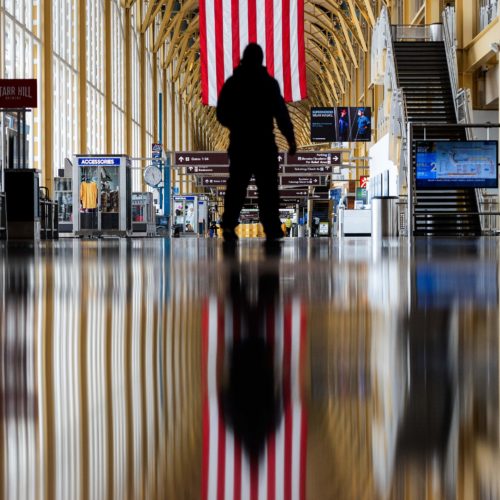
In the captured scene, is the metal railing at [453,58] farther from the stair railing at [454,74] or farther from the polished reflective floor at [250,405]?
the polished reflective floor at [250,405]

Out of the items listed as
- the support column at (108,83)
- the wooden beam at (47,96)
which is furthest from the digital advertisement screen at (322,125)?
the wooden beam at (47,96)

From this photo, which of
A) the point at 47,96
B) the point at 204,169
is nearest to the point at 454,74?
the point at 204,169

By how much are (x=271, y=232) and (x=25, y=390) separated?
7.69 metres

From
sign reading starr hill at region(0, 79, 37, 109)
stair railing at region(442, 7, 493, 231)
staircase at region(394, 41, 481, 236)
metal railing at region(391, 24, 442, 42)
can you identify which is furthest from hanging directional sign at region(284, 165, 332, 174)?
sign reading starr hill at region(0, 79, 37, 109)

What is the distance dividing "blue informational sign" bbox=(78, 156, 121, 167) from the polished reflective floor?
22194 millimetres

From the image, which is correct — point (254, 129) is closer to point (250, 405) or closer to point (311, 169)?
point (250, 405)

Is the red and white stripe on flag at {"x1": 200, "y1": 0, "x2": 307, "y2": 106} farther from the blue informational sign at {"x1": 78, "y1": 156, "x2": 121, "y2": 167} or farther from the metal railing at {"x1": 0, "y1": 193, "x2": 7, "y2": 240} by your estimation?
the blue informational sign at {"x1": 78, "y1": 156, "x2": 121, "y2": 167}

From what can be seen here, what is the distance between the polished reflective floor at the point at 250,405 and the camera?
603mm

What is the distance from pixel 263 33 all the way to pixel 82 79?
14956 mm

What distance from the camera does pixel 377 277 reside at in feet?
10.6

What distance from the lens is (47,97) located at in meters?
24.7

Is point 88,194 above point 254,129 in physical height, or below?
above

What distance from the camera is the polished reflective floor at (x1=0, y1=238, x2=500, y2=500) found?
0.60 m

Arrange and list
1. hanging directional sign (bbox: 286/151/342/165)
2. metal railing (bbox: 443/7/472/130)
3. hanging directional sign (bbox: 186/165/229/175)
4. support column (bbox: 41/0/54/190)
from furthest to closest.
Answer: hanging directional sign (bbox: 186/165/229/175)
hanging directional sign (bbox: 286/151/342/165)
support column (bbox: 41/0/54/190)
metal railing (bbox: 443/7/472/130)
